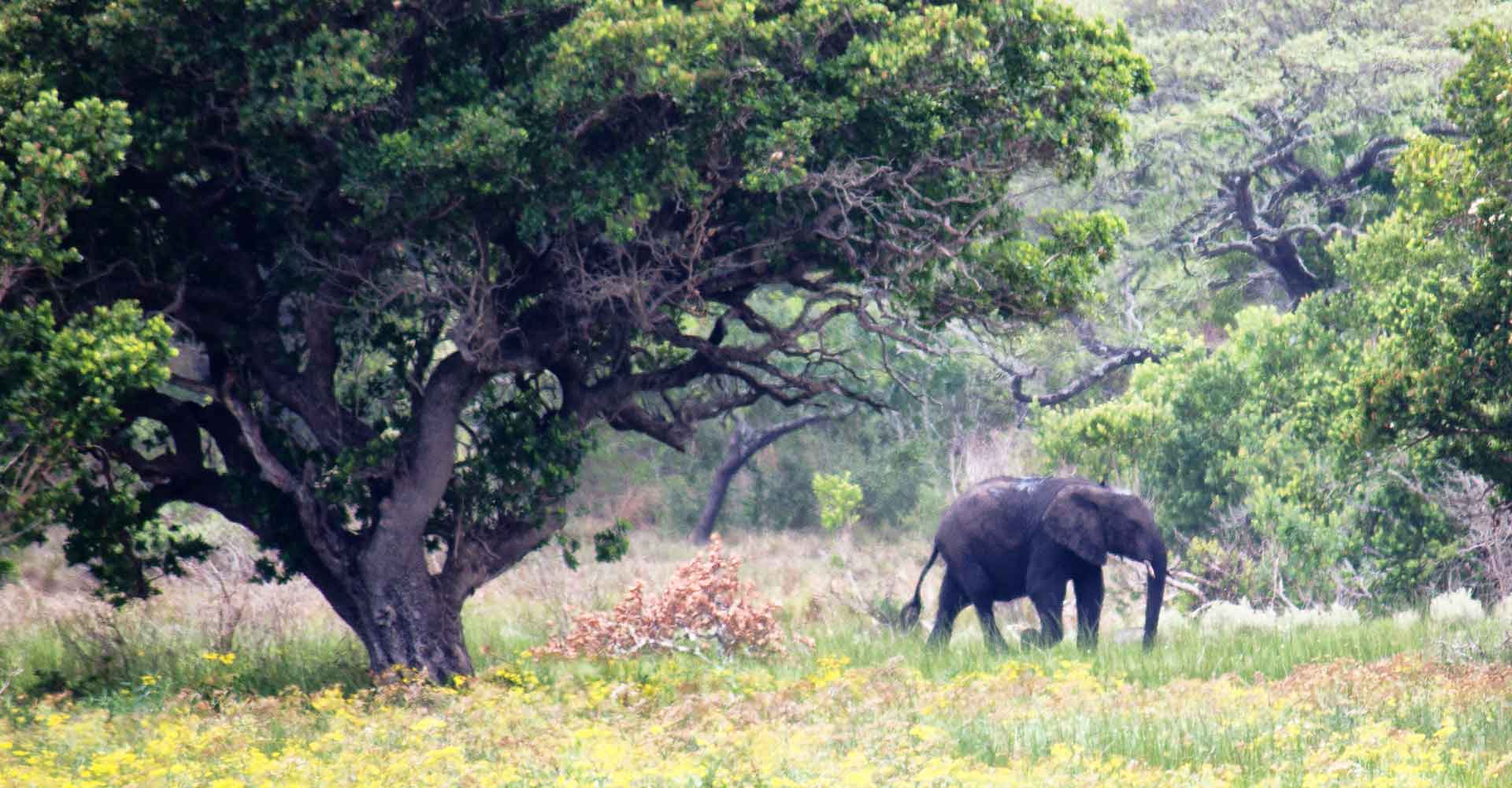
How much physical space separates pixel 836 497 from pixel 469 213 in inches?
786

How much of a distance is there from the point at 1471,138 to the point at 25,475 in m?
11.2

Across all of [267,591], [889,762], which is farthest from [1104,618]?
[889,762]

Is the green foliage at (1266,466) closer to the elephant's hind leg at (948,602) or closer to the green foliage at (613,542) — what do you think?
the elephant's hind leg at (948,602)

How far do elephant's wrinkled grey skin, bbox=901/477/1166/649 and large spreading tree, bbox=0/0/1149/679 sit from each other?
16.5 ft

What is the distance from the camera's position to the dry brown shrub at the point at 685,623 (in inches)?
691

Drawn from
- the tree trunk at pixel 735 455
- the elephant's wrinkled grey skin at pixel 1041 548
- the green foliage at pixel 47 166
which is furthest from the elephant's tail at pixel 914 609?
the tree trunk at pixel 735 455

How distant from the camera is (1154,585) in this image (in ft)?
61.8

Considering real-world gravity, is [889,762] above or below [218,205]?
below

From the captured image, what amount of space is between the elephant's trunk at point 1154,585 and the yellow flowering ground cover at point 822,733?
A: 413 cm

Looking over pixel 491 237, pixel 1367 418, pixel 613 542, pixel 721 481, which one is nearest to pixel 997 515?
pixel 613 542

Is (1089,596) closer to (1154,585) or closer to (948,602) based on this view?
(1154,585)

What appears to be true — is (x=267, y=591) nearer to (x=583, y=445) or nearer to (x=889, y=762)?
(x=583, y=445)

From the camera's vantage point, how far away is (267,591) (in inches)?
936

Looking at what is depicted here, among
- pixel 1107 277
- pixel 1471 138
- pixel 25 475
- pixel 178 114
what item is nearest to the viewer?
pixel 25 475
